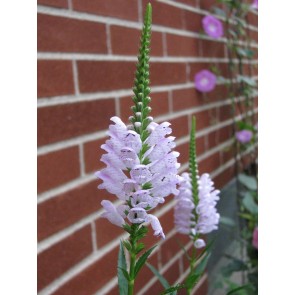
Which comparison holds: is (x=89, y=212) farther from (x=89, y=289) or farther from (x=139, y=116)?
(x=139, y=116)

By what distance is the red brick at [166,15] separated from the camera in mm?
1324

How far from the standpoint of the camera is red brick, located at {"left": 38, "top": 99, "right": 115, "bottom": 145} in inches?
34.6

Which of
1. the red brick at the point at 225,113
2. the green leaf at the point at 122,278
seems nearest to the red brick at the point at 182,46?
the red brick at the point at 225,113

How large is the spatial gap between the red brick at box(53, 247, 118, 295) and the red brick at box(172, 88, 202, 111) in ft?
1.89

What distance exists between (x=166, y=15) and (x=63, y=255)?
2.71 ft

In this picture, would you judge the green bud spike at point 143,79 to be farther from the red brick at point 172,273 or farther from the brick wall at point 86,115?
the red brick at point 172,273

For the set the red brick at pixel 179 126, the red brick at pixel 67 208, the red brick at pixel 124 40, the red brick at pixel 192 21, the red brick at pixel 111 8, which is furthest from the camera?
the red brick at pixel 192 21

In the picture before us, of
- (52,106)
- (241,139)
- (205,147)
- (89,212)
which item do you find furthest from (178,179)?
(241,139)

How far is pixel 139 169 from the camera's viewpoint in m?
0.45

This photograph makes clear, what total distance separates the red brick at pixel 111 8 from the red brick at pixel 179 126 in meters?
0.38

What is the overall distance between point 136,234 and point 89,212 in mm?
577

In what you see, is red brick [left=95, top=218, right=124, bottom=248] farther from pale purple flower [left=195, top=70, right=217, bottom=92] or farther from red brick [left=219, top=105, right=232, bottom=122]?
red brick [left=219, top=105, right=232, bottom=122]

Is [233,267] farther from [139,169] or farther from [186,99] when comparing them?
[139,169]

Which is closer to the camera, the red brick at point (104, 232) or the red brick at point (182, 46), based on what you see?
the red brick at point (104, 232)
